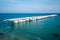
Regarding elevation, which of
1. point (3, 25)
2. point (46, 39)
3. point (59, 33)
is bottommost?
point (46, 39)

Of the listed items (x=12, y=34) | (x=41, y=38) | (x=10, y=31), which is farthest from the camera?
(x=10, y=31)

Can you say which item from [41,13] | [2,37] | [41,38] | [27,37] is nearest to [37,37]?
[41,38]

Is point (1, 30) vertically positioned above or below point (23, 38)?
above

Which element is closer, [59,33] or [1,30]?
[59,33]

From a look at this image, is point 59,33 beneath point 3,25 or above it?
beneath

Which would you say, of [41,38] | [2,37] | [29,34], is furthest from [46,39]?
[2,37]

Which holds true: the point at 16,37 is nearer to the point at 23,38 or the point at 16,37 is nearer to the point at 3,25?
the point at 23,38

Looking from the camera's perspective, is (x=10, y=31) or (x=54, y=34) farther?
(x=10, y=31)

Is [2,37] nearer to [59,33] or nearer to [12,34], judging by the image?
[12,34]

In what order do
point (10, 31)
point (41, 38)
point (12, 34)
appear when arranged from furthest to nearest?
point (10, 31), point (12, 34), point (41, 38)
